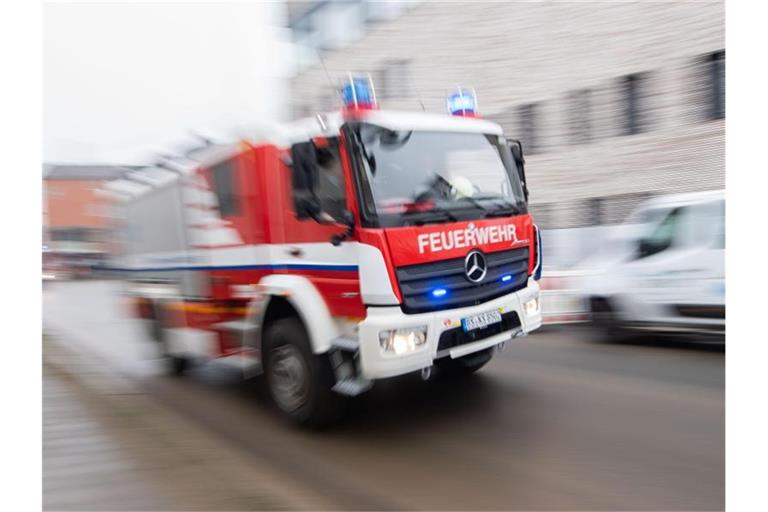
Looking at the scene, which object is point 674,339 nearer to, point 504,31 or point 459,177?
point 459,177

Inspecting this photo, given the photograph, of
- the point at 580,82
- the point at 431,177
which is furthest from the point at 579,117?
the point at 431,177

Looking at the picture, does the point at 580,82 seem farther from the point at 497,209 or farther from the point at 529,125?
the point at 497,209

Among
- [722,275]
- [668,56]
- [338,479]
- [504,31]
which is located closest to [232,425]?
[338,479]

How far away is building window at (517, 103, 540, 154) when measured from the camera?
16250 mm

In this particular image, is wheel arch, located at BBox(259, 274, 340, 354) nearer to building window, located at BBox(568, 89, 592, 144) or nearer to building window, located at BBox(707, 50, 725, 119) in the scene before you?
building window, located at BBox(707, 50, 725, 119)

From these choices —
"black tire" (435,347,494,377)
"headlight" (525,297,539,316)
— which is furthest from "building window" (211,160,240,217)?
"headlight" (525,297,539,316)

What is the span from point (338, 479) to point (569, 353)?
4264mm

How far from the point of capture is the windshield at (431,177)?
454 centimetres

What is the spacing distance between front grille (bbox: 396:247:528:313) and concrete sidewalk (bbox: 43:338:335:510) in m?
1.52

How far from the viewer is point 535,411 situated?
5203mm

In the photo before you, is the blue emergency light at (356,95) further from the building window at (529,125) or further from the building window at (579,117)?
the building window at (529,125)

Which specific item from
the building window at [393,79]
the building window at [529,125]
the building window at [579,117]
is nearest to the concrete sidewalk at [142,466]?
the building window at [579,117]

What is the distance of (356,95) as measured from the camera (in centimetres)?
471

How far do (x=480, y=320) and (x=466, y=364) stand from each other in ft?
3.62
